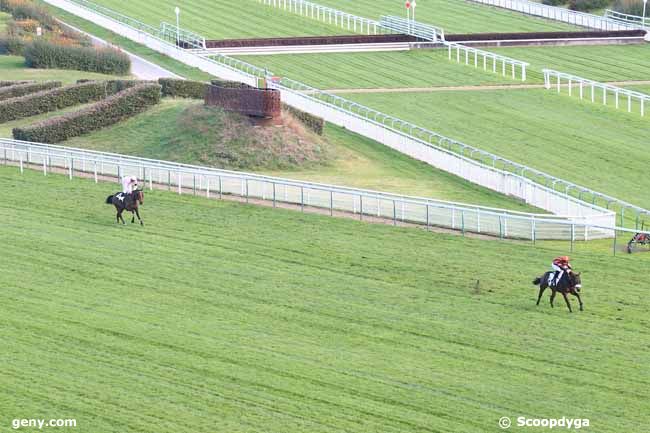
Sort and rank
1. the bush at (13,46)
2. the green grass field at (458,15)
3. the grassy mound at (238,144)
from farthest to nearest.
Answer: the green grass field at (458,15)
the bush at (13,46)
the grassy mound at (238,144)

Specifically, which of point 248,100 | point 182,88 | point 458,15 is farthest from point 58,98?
point 458,15

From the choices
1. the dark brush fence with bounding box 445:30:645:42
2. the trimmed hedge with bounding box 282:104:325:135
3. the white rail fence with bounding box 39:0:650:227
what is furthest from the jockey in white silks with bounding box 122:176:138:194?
the dark brush fence with bounding box 445:30:645:42

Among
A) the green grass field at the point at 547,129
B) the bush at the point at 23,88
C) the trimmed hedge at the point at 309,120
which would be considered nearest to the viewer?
the green grass field at the point at 547,129

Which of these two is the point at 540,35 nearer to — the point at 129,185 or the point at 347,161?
the point at 347,161

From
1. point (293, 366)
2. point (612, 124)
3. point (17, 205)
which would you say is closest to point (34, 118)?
point (17, 205)

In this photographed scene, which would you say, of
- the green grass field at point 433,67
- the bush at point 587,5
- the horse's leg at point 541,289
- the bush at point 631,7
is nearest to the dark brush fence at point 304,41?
the green grass field at point 433,67

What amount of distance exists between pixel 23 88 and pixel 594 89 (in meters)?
25.0

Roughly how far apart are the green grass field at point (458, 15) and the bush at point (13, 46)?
22.5 metres

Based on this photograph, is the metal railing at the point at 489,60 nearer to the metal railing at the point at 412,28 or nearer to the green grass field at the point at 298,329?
the metal railing at the point at 412,28

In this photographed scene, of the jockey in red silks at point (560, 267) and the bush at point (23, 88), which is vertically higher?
the jockey in red silks at point (560, 267)

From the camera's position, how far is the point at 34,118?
53469 mm

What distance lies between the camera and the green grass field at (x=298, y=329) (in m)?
22.1

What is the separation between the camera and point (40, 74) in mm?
62188

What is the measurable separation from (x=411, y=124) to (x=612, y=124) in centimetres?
963
